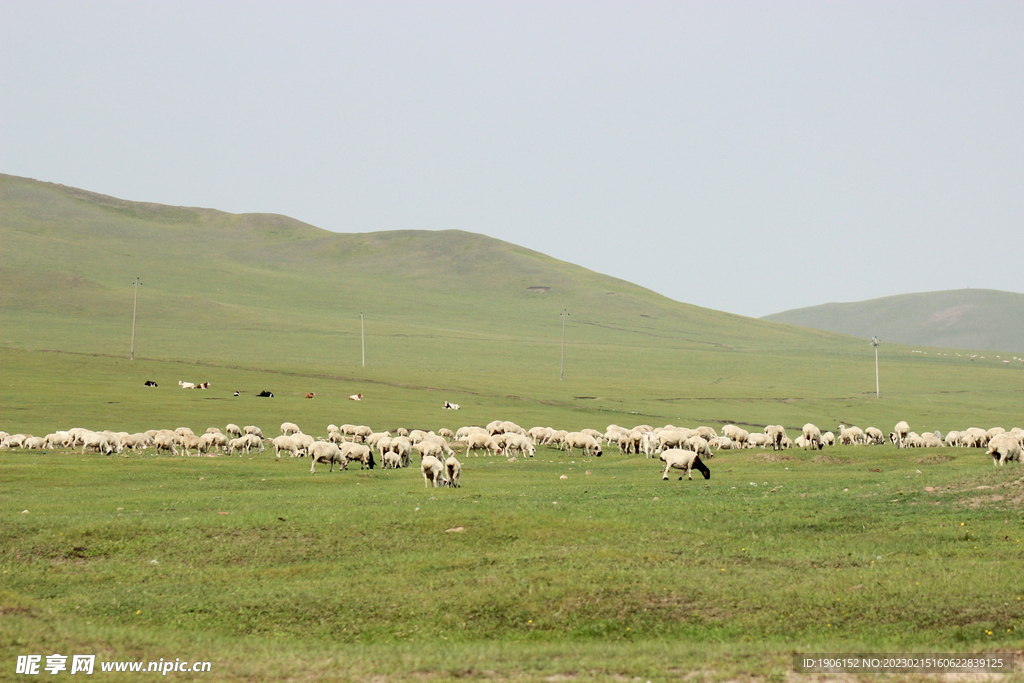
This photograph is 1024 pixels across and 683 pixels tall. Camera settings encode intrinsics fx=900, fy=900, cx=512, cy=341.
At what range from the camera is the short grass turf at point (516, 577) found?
12.0 meters

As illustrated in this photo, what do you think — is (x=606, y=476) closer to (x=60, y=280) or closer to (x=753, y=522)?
(x=753, y=522)

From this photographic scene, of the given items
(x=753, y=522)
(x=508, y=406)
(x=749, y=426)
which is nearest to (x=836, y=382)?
(x=749, y=426)

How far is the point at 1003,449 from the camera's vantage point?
87.4ft

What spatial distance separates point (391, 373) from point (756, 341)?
325 feet

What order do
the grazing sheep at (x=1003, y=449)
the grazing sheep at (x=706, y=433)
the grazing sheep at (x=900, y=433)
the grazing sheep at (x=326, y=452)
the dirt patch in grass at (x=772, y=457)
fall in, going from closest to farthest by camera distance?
1. the grazing sheep at (x=1003, y=449)
2. the grazing sheep at (x=326, y=452)
3. the dirt patch in grass at (x=772, y=457)
4. the grazing sheep at (x=706, y=433)
5. the grazing sheep at (x=900, y=433)

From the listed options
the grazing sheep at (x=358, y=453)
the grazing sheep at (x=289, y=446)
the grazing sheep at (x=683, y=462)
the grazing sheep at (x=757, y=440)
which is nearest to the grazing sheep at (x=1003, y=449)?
the grazing sheep at (x=683, y=462)

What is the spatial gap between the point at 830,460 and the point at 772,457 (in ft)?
6.80

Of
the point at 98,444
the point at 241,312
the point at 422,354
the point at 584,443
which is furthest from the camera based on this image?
the point at 241,312

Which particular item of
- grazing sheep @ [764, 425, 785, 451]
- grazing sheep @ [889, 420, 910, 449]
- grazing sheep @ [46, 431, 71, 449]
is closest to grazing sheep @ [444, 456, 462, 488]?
grazing sheep @ [764, 425, 785, 451]

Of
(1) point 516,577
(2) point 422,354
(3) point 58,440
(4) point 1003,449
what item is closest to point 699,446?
(4) point 1003,449

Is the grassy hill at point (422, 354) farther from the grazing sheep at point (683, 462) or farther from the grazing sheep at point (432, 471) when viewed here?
the grazing sheep at point (683, 462)

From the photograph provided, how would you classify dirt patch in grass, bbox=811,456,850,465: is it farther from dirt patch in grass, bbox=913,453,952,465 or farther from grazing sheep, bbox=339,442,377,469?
grazing sheep, bbox=339,442,377,469

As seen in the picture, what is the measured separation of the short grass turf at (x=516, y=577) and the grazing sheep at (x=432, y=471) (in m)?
1.13

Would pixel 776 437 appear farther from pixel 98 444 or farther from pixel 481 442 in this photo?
pixel 98 444
